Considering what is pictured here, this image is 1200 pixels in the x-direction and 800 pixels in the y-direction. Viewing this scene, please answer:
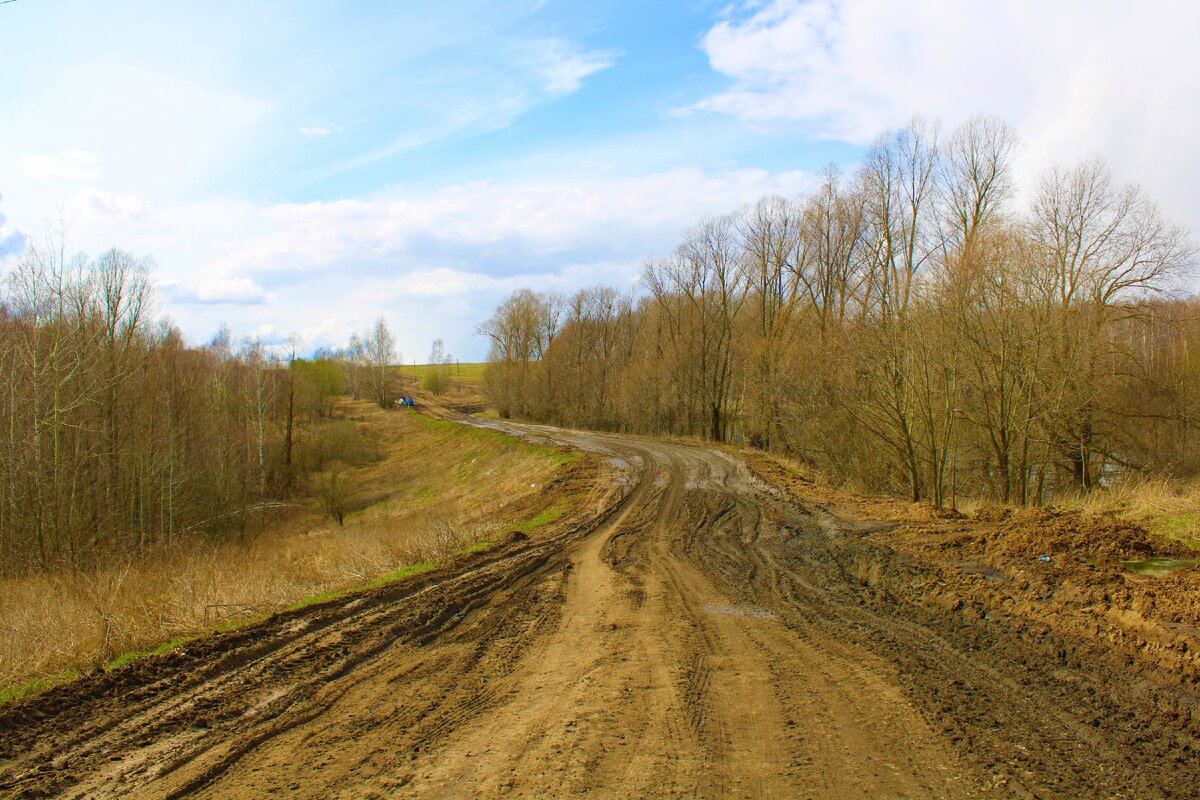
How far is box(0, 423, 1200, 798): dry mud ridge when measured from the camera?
4.34 m

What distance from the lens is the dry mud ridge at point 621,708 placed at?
4.34 m

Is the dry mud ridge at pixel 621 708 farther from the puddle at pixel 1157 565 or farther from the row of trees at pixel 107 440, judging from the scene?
the row of trees at pixel 107 440

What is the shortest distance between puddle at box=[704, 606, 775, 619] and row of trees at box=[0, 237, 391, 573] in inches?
637

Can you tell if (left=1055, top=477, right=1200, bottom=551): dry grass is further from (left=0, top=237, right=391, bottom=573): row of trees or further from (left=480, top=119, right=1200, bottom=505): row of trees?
(left=0, top=237, right=391, bottom=573): row of trees

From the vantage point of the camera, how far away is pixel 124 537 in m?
24.2

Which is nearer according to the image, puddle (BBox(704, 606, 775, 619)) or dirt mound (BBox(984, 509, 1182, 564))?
puddle (BBox(704, 606, 775, 619))

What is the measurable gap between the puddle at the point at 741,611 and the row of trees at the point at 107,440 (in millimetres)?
16172

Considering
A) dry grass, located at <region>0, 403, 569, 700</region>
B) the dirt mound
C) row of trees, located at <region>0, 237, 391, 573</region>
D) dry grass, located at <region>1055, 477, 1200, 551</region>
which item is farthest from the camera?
row of trees, located at <region>0, 237, 391, 573</region>

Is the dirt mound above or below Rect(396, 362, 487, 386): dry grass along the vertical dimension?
below

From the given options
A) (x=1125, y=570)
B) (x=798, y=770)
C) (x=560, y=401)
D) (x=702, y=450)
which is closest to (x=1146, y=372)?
(x=702, y=450)

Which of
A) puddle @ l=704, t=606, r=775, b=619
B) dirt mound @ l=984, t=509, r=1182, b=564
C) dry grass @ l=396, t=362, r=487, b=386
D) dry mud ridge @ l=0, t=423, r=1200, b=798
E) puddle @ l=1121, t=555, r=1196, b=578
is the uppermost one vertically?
dry grass @ l=396, t=362, r=487, b=386

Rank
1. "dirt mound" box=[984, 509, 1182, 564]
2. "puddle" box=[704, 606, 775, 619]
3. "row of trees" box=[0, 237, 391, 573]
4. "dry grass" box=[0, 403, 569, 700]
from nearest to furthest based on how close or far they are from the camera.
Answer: "dry grass" box=[0, 403, 569, 700] → "puddle" box=[704, 606, 775, 619] → "dirt mound" box=[984, 509, 1182, 564] → "row of trees" box=[0, 237, 391, 573]

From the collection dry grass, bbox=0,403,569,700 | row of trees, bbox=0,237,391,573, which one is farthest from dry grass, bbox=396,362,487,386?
dry grass, bbox=0,403,569,700

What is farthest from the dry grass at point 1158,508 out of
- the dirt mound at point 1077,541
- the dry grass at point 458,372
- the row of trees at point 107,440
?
the dry grass at point 458,372
